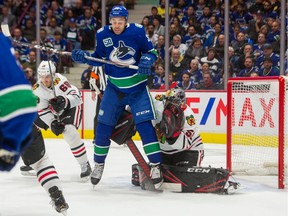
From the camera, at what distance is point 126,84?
4.43 m

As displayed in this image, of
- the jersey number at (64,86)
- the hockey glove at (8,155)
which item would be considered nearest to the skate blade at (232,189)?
the jersey number at (64,86)

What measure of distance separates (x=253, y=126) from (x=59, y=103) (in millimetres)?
1405

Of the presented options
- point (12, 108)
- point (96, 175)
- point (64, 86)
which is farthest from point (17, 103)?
point (64, 86)

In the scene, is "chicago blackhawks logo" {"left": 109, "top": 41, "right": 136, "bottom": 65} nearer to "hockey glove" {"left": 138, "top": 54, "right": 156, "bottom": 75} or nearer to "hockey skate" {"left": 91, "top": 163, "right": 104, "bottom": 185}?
"hockey glove" {"left": 138, "top": 54, "right": 156, "bottom": 75}

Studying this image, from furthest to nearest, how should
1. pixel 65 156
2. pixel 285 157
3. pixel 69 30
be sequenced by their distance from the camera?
1. pixel 69 30
2. pixel 65 156
3. pixel 285 157

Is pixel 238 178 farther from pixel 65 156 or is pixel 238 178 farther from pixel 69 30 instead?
pixel 69 30

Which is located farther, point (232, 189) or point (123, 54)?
point (123, 54)

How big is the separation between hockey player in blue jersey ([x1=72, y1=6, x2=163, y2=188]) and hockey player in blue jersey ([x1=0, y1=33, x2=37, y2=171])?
2603 millimetres

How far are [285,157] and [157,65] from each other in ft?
12.8

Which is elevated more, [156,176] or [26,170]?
[156,176]

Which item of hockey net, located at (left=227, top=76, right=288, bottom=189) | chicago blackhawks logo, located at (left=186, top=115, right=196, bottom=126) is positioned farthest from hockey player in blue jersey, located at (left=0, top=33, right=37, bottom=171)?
hockey net, located at (left=227, top=76, right=288, bottom=189)

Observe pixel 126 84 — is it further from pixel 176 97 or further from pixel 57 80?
pixel 57 80

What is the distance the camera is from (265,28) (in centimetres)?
785

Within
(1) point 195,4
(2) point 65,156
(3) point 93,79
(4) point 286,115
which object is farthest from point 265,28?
(4) point 286,115
